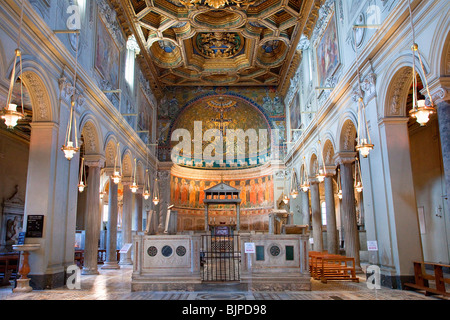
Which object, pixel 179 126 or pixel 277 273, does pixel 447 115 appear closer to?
pixel 277 273

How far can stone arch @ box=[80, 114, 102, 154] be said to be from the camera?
13547 millimetres

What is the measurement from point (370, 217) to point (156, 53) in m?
17.2

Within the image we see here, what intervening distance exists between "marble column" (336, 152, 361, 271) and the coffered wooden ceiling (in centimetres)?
768

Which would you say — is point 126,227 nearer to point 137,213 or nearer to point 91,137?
point 137,213

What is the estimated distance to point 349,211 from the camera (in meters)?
13.3

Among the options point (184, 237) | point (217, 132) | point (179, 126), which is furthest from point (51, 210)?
point (217, 132)

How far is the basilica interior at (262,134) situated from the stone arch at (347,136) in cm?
6

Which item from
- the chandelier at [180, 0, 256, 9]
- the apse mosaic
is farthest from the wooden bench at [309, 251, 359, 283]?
the apse mosaic

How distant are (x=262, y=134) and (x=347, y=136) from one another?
48.4 ft

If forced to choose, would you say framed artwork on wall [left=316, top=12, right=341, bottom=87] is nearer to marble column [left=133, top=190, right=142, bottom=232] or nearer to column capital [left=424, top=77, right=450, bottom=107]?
column capital [left=424, top=77, right=450, bottom=107]

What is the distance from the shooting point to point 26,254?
9359mm

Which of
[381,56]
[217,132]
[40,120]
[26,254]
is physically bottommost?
[26,254]

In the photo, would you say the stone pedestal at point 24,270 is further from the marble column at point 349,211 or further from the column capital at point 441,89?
the column capital at point 441,89

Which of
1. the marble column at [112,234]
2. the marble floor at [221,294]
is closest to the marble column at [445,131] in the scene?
the marble floor at [221,294]
